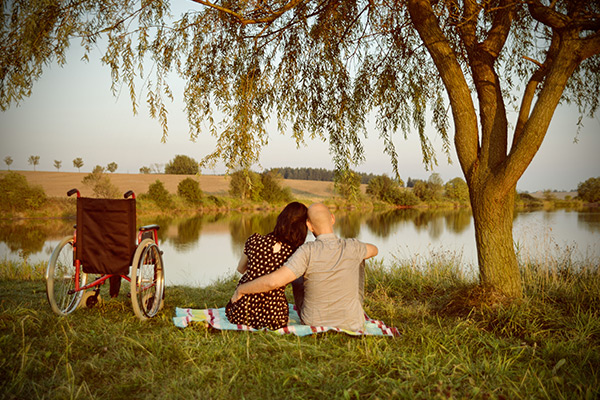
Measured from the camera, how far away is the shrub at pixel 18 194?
19.6 metres

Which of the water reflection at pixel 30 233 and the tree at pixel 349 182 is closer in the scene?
the tree at pixel 349 182

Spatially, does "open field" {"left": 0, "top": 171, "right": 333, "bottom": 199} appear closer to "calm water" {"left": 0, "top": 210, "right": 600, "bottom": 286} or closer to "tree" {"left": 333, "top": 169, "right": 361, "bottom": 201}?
"calm water" {"left": 0, "top": 210, "right": 600, "bottom": 286}

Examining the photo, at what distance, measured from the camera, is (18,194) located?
66.0 ft

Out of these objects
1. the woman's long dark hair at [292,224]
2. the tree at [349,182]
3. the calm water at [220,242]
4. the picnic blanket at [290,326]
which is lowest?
the calm water at [220,242]

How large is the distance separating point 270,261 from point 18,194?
2161 centimetres

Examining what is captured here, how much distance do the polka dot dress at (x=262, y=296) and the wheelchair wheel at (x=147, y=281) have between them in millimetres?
762

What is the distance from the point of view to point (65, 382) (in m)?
2.18

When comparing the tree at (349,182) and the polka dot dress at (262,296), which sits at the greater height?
the tree at (349,182)

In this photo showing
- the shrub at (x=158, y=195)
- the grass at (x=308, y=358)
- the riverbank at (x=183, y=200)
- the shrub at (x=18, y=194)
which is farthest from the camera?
the shrub at (x=158, y=195)

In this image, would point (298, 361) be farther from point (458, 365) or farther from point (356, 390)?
point (458, 365)

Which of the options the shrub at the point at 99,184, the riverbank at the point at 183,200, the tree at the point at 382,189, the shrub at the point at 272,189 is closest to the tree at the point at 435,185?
the riverbank at the point at 183,200

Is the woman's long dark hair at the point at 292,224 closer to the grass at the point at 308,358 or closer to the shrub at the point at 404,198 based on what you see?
the grass at the point at 308,358

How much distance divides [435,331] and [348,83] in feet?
11.2

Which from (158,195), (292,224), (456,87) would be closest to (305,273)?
(292,224)
